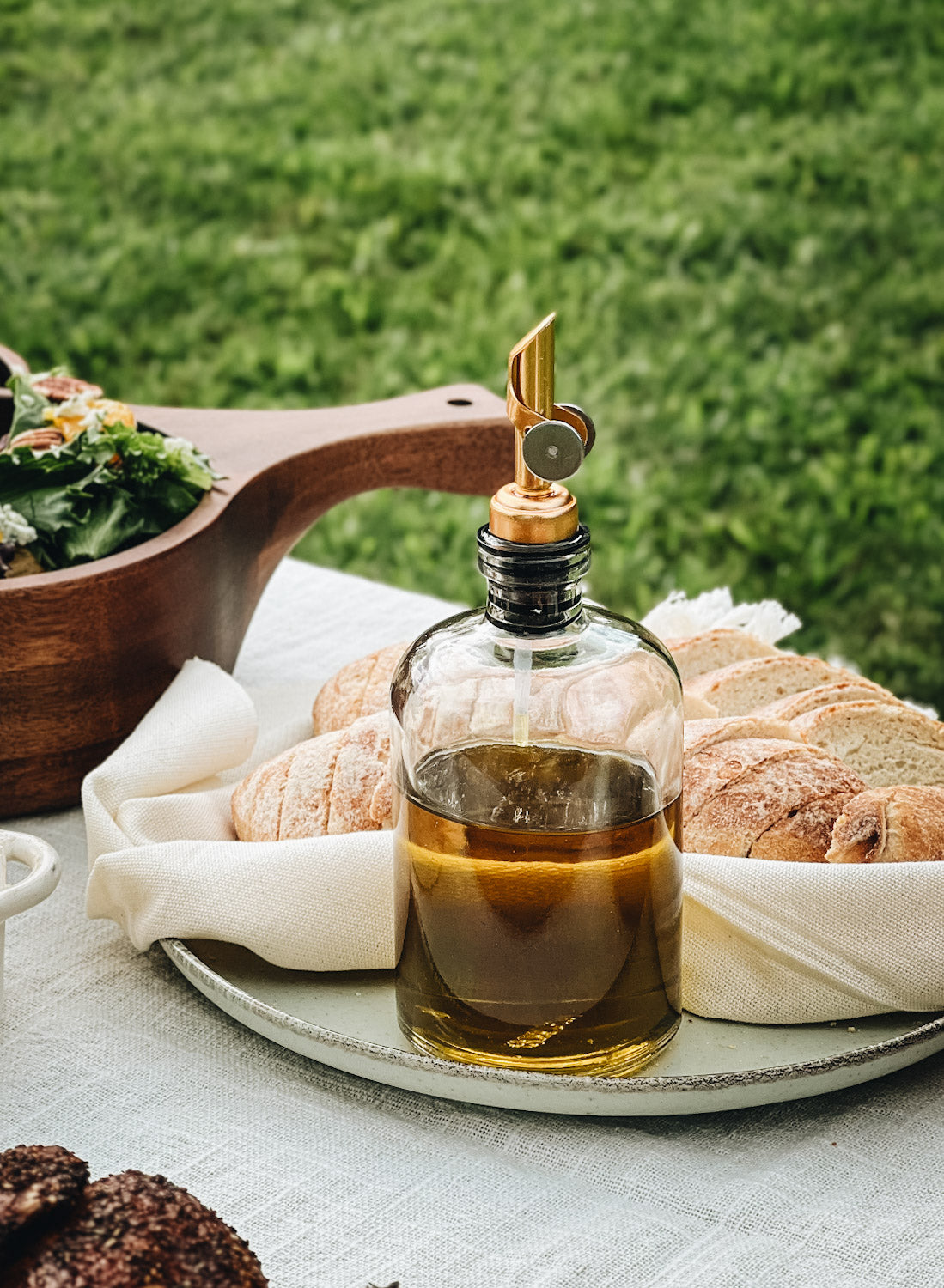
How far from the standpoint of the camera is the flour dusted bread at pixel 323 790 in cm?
120

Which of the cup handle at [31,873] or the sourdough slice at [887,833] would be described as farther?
the sourdough slice at [887,833]

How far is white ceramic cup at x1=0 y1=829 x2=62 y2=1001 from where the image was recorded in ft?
3.22

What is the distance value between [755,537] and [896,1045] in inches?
108

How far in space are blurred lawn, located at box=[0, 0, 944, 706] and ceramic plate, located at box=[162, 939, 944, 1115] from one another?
2501mm

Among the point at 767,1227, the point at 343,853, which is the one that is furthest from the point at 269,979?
the point at 767,1227

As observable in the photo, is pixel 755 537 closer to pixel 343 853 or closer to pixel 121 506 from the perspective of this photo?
pixel 121 506

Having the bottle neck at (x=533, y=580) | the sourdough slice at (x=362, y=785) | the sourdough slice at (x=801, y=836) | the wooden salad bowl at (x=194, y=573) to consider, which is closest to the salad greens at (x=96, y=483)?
the wooden salad bowl at (x=194, y=573)

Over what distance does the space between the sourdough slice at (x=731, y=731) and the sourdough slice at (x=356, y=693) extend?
0.97 ft

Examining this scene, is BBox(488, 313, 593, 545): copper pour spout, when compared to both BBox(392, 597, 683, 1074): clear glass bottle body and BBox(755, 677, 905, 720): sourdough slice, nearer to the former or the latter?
BBox(392, 597, 683, 1074): clear glass bottle body

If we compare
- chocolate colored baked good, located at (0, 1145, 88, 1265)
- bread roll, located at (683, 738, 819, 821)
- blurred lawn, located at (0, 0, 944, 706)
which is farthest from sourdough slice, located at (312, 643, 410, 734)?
blurred lawn, located at (0, 0, 944, 706)

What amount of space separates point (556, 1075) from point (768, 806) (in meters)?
0.28

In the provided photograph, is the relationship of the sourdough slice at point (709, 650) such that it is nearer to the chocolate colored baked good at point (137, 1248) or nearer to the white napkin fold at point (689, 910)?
the white napkin fold at point (689, 910)

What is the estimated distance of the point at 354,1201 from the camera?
3.15 ft

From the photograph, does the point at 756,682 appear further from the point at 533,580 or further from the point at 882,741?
the point at 533,580
